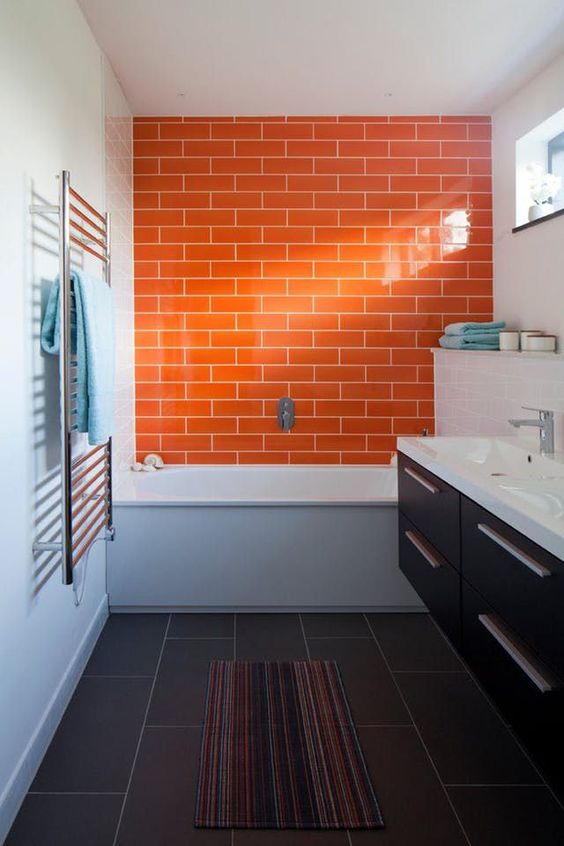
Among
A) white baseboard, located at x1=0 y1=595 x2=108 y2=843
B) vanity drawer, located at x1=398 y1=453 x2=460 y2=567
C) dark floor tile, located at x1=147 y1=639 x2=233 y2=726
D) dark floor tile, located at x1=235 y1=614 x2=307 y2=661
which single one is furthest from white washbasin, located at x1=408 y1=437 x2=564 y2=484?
white baseboard, located at x1=0 y1=595 x2=108 y2=843

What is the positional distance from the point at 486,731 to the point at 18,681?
1565mm

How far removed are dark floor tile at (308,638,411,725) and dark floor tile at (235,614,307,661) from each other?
0.09 metres

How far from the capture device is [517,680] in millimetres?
1944

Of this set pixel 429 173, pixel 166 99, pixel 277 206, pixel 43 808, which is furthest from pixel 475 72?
pixel 43 808

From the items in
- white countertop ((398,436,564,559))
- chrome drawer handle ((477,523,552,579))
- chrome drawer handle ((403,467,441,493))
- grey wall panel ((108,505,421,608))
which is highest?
white countertop ((398,436,564,559))

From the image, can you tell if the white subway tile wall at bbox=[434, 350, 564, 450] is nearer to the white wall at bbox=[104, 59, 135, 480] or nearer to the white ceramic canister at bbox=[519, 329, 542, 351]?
the white ceramic canister at bbox=[519, 329, 542, 351]

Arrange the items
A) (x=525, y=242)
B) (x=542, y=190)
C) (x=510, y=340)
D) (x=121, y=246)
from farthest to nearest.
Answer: (x=121, y=246)
(x=525, y=242)
(x=542, y=190)
(x=510, y=340)

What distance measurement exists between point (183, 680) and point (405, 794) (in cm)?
108

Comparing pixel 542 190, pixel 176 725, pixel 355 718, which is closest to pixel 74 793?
pixel 176 725

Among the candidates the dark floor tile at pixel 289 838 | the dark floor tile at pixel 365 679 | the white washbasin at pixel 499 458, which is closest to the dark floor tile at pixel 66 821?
the dark floor tile at pixel 289 838

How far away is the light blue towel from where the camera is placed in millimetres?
2557

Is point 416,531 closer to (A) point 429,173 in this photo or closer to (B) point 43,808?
(B) point 43,808

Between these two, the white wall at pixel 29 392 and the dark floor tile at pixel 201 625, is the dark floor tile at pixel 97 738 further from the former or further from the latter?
the dark floor tile at pixel 201 625

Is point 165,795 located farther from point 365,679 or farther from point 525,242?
point 525,242
